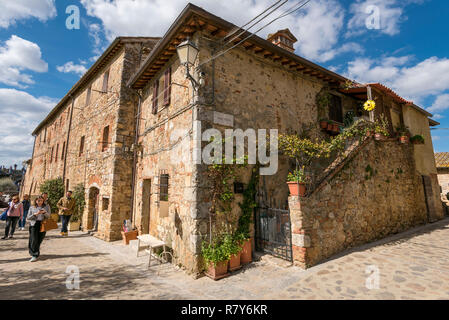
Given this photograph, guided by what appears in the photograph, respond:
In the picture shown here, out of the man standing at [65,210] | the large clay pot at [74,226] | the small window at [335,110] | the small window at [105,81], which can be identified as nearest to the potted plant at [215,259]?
the small window at [335,110]

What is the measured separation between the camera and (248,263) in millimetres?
5176

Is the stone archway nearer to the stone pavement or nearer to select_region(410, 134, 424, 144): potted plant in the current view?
the stone pavement

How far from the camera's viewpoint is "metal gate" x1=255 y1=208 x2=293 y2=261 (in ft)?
16.7

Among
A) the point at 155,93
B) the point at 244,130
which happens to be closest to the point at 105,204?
the point at 155,93

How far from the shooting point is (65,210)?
31.1 feet

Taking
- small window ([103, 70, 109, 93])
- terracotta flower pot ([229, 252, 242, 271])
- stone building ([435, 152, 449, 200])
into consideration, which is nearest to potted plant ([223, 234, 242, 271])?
terracotta flower pot ([229, 252, 242, 271])

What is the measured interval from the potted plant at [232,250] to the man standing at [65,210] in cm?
838

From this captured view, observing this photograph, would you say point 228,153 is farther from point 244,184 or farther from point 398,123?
point 398,123

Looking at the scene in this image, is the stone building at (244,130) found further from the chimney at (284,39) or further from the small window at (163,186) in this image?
the chimney at (284,39)

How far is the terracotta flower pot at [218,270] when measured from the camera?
449cm

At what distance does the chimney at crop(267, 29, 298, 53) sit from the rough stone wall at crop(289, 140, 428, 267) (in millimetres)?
7087
